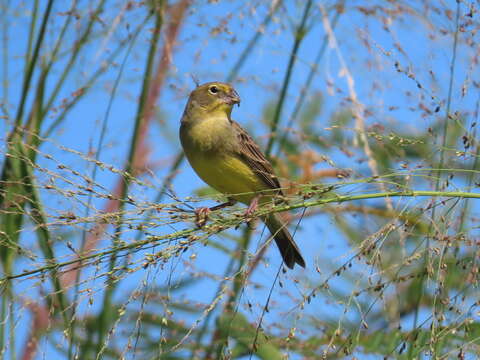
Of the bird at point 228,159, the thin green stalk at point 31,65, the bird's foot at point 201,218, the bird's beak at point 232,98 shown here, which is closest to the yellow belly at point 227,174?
the bird at point 228,159

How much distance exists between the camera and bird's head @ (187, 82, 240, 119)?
4535 millimetres

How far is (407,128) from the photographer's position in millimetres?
3664

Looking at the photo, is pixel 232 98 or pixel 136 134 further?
pixel 232 98

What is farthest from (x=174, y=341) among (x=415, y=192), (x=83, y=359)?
(x=415, y=192)

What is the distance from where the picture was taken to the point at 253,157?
4098 millimetres

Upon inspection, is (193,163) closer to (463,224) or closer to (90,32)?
(90,32)

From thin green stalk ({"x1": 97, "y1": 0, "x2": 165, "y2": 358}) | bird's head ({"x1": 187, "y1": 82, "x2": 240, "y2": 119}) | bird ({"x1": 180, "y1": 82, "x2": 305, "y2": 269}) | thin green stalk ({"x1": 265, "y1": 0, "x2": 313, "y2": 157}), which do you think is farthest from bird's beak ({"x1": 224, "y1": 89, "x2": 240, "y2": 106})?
thin green stalk ({"x1": 97, "y1": 0, "x2": 165, "y2": 358})

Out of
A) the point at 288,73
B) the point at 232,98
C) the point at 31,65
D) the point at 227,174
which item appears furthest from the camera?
the point at 232,98

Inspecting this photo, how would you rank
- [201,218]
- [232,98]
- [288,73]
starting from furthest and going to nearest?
[232,98]
[288,73]
[201,218]

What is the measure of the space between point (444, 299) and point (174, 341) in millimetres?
1548

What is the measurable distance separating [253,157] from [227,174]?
0.18m

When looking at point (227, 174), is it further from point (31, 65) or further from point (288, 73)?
point (31, 65)

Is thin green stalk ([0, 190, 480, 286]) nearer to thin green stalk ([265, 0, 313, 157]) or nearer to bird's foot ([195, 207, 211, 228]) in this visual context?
bird's foot ([195, 207, 211, 228])

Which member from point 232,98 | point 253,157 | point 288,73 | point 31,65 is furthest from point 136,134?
point 232,98
